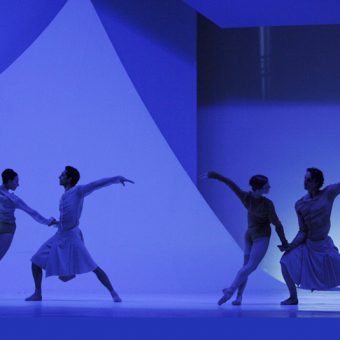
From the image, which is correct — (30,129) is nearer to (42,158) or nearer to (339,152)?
(42,158)

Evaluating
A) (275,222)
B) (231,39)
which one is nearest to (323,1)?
(231,39)

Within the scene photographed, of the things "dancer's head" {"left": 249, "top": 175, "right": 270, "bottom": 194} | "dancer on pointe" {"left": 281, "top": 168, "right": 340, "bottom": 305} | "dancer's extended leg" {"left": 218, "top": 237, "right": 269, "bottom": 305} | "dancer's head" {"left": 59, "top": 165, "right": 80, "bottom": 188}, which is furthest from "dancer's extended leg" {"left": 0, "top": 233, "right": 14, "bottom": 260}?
"dancer on pointe" {"left": 281, "top": 168, "right": 340, "bottom": 305}

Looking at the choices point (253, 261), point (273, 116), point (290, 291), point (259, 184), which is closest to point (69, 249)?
point (253, 261)

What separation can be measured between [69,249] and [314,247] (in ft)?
8.29

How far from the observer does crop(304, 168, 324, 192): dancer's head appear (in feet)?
26.0

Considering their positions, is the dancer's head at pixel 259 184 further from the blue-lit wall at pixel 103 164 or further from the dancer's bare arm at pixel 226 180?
the blue-lit wall at pixel 103 164

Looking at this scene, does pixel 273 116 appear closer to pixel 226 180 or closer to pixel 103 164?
pixel 103 164

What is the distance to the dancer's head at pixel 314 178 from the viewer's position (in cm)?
791

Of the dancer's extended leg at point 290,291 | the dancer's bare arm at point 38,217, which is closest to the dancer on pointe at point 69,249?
the dancer's bare arm at point 38,217

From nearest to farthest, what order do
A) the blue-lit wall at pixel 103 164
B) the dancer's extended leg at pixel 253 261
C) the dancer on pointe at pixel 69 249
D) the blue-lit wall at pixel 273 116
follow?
the dancer's extended leg at pixel 253 261, the dancer on pointe at pixel 69 249, the blue-lit wall at pixel 103 164, the blue-lit wall at pixel 273 116

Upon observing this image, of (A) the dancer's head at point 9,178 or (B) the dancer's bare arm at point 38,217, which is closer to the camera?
(B) the dancer's bare arm at point 38,217

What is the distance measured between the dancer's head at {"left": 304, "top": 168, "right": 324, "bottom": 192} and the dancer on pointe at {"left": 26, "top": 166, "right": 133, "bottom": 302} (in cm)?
205

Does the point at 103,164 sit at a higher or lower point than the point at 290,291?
higher

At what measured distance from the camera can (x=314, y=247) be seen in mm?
8047
